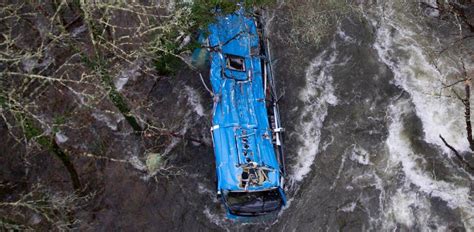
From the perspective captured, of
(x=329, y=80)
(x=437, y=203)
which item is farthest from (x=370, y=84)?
(x=437, y=203)

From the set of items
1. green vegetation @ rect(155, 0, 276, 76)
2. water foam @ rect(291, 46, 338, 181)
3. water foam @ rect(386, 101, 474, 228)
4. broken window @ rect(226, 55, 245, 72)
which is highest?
green vegetation @ rect(155, 0, 276, 76)

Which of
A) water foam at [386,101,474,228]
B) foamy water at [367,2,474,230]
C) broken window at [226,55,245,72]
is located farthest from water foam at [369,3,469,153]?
broken window at [226,55,245,72]

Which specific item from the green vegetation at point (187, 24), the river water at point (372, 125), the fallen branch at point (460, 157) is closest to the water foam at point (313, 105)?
the river water at point (372, 125)

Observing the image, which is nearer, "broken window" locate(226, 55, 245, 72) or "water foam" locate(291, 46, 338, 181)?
"broken window" locate(226, 55, 245, 72)

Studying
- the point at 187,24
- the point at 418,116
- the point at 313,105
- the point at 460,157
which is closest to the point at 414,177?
the point at 460,157

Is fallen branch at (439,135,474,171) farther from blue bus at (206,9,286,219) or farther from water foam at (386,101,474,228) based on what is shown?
blue bus at (206,9,286,219)

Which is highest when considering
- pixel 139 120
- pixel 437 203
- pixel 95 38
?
pixel 95 38

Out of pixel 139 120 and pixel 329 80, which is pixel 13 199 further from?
pixel 329 80

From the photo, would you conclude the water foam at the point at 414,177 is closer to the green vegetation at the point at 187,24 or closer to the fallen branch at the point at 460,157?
the fallen branch at the point at 460,157
